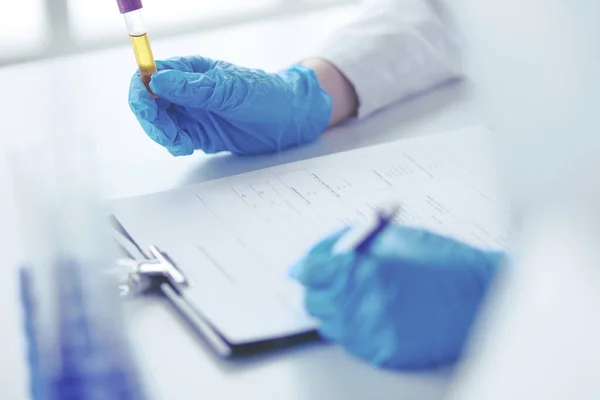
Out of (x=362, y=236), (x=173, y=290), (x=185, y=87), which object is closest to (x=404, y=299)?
(x=362, y=236)

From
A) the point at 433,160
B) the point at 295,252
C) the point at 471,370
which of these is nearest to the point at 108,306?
the point at 295,252

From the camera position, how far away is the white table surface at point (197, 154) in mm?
708

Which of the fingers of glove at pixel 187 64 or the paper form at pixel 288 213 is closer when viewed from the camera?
the paper form at pixel 288 213

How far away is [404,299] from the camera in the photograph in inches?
27.1

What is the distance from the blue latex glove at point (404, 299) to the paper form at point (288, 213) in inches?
1.9

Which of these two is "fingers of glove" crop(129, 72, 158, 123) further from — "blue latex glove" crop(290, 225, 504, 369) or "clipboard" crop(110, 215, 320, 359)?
"blue latex glove" crop(290, 225, 504, 369)

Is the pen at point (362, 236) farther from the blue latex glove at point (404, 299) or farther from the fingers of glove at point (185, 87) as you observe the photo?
the fingers of glove at point (185, 87)

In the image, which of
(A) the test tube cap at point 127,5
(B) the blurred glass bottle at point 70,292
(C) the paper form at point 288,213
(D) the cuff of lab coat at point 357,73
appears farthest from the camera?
(D) the cuff of lab coat at point 357,73

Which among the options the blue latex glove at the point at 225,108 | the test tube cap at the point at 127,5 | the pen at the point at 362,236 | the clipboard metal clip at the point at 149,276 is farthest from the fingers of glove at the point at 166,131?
the pen at the point at 362,236

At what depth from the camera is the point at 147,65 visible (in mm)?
1056

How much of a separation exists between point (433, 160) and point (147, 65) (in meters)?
0.38

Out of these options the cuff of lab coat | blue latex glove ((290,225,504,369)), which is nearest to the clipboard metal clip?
blue latex glove ((290,225,504,369))

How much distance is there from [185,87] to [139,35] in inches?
3.3

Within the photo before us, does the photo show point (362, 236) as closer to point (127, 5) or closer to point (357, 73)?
point (127, 5)
